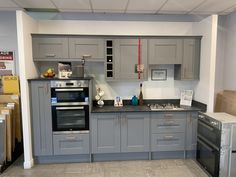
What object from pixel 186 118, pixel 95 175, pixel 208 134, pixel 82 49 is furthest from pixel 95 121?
pixel 208 134

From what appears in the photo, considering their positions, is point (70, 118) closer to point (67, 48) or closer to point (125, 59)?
point (67, 48)

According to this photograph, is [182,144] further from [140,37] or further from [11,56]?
[11,56]

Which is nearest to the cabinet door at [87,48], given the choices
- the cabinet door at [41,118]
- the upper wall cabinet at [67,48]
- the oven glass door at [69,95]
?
the upper wall cabinet at [67,48]

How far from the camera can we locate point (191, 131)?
3.45 metres

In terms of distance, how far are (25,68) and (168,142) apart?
268cm

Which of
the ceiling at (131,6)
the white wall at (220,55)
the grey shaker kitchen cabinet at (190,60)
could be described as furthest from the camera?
the white wall at (220,55)

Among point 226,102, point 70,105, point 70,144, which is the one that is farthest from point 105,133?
point 226,102

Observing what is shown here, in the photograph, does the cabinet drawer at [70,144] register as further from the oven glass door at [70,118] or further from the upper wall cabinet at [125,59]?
the upper wall cabinet at [125,59]

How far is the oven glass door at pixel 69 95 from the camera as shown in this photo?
127 inches

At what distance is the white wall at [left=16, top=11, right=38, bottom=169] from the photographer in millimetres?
2965

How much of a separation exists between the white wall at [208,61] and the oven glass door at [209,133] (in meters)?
0.41

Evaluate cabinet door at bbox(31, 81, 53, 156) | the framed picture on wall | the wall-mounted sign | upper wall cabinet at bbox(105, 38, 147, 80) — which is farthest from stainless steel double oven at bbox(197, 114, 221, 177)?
the wall-mounted sign

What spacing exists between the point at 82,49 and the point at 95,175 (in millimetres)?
2070

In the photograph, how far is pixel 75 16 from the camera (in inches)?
146
